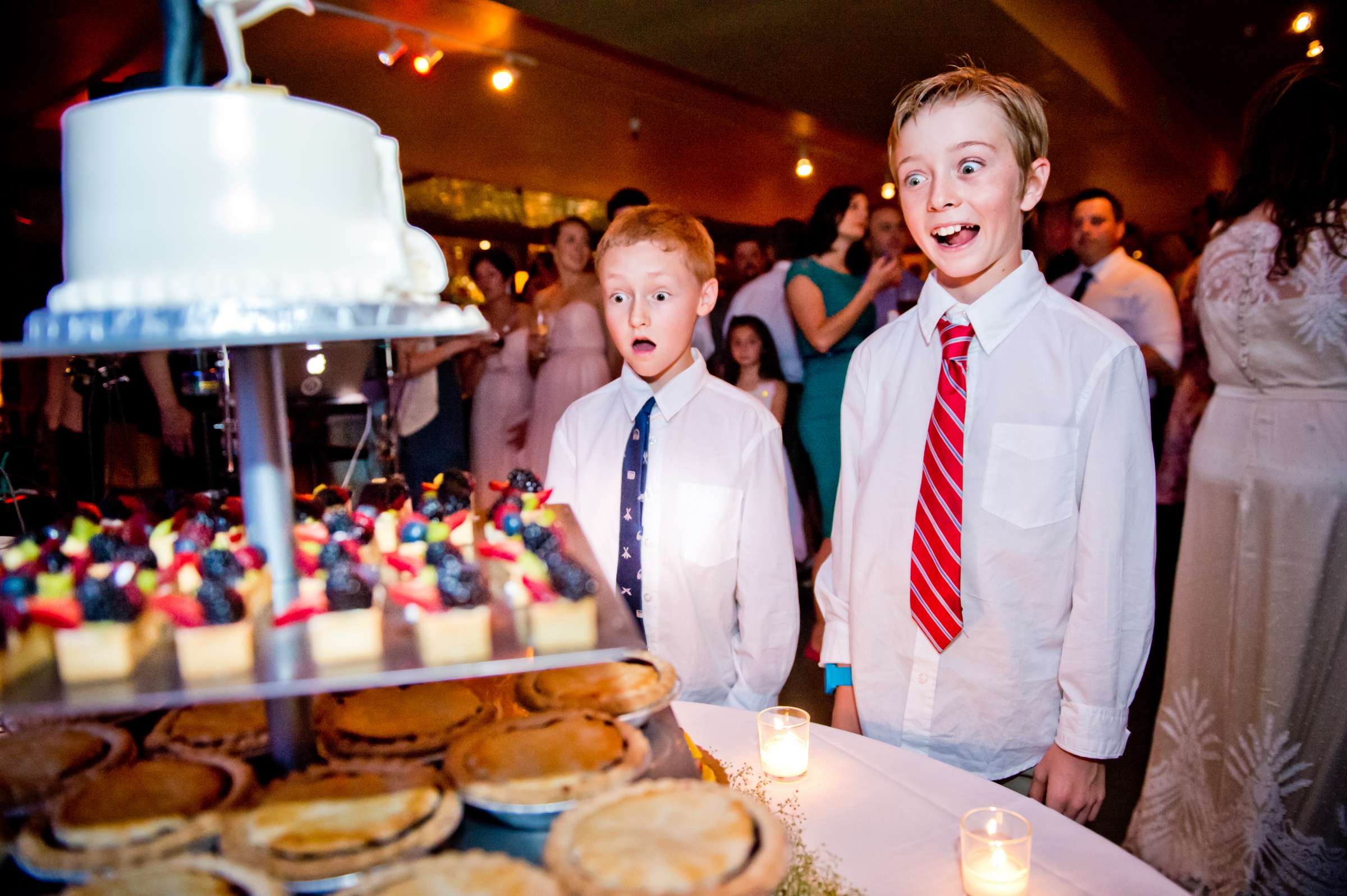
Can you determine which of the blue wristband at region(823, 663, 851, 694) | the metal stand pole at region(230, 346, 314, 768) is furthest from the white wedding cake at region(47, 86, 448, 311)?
the blue wristband at region(823, 663, 851, 694)

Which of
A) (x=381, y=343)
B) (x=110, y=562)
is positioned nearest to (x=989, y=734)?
(x=110, y=562)

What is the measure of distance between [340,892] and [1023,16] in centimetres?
616

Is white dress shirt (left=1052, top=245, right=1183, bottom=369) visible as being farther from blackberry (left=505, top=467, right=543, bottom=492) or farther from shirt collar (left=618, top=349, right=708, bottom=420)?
blackberry (left=505, top=467, right=543, bottom=492)

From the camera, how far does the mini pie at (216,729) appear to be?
1.34 m

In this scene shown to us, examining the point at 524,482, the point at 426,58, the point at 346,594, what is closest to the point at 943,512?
the point at 524,482

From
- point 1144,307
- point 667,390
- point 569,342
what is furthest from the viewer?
point 569,342

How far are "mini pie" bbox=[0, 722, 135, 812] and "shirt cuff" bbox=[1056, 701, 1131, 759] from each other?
1690 millimetres

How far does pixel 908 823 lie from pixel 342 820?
0.91m

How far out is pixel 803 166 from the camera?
30.6 feet

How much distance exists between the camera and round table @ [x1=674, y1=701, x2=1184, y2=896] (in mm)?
1322

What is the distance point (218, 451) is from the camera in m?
5.17

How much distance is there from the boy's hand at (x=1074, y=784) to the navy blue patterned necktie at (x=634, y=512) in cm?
103

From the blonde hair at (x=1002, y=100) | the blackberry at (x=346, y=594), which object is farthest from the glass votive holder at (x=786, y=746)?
the blonde hair at (x=1002, y=100)

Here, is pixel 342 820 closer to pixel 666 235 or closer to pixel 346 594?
pixel 346 594
